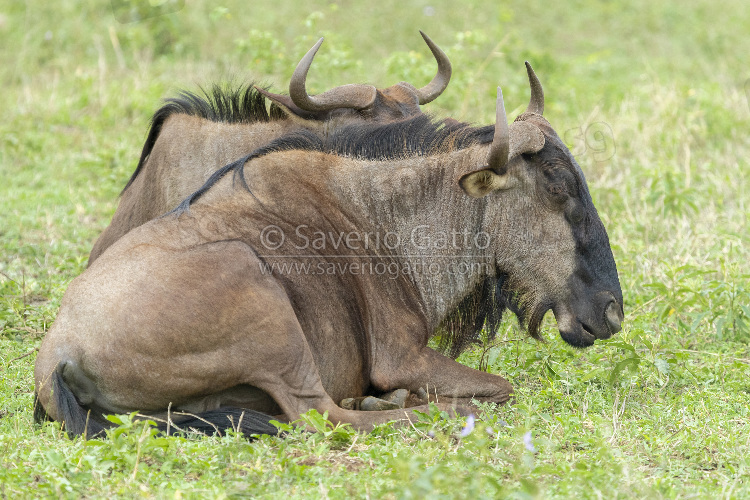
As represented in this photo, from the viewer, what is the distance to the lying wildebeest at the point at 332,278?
13.0 feet

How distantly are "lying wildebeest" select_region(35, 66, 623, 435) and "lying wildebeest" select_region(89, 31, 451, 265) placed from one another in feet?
2.92

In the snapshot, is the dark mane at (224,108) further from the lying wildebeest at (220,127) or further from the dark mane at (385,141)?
the dark mane at (385,141)

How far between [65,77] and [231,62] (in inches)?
88.2

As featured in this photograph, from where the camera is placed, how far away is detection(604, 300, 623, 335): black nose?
4777 millimetres

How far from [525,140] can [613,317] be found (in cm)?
110

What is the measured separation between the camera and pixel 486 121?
31.3 feet

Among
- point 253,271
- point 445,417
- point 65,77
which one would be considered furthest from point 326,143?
point 65,77

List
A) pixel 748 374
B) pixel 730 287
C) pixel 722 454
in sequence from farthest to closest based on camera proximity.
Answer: pixel 730 287
pixel 748 374
pixel 722 454

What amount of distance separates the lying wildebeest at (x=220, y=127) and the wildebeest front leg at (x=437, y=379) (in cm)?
184

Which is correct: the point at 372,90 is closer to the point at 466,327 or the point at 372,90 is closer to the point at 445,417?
the point at 466,327

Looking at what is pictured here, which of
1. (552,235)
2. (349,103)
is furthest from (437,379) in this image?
(349,103)

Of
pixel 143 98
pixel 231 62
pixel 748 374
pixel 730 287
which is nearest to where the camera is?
pixel 748 374

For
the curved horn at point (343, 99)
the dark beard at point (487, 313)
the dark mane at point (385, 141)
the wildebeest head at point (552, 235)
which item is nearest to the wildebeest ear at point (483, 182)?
the wildebeest head at point (552, 235)

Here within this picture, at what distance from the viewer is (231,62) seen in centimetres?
1224
